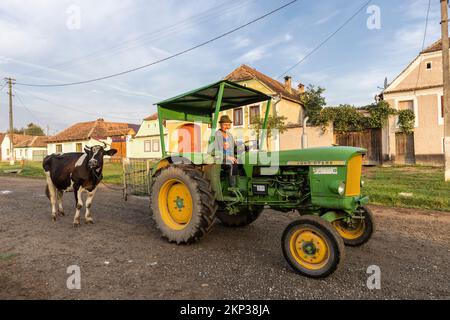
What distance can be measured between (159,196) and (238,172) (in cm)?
144

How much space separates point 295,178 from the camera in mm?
4027

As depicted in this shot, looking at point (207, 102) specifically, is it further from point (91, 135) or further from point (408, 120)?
point (91, 135)

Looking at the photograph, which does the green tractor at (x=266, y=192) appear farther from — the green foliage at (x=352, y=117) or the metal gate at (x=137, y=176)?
the green foliage at (x=352, y=117)

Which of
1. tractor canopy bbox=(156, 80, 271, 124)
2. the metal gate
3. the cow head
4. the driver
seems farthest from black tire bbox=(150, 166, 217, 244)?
the cow head

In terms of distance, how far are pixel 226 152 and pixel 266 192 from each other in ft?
2.87

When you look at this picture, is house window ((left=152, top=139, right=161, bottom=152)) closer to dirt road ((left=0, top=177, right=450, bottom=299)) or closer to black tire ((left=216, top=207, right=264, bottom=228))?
dirt road ((left=0, top=177, right=450, bottom=299))

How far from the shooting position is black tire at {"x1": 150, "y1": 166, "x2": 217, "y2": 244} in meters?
4.29

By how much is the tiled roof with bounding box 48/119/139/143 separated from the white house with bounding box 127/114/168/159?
1.60 meters

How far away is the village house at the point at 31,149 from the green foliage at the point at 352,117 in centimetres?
4463

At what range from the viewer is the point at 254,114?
798 inches

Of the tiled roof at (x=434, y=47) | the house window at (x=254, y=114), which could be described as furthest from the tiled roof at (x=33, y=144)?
the tiled roof at (x=434, y=47)

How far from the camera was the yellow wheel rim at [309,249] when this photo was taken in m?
3.32
